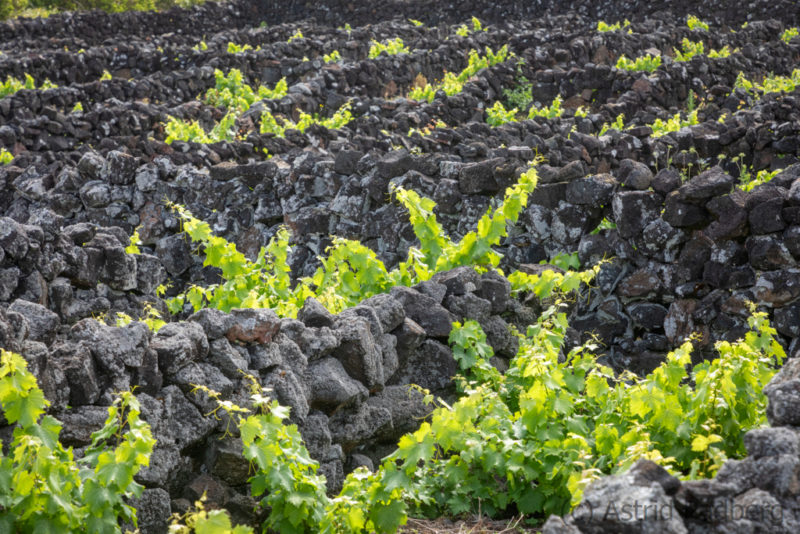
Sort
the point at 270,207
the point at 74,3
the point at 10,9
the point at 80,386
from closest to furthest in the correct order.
Answer: the point at 80,386
the point at 270,207
the point at 10,9
the point at 74,3

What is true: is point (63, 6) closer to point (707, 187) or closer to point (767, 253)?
point (707, 187)

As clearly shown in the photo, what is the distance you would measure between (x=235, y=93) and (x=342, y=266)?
10541 mm

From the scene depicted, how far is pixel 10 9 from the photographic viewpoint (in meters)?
26.7

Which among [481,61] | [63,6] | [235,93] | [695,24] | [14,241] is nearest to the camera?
[14,241]

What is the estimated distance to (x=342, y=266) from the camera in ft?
18.6

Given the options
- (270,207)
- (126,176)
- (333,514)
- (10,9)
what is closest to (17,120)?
(126,176)

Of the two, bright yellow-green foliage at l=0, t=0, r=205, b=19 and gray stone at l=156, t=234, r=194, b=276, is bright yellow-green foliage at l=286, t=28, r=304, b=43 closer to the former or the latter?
bright yellow-green foliage at l=0, t=0, r=205, b=19

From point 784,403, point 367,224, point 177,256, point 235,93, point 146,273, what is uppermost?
point 784,403

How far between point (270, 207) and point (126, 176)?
1.63 m

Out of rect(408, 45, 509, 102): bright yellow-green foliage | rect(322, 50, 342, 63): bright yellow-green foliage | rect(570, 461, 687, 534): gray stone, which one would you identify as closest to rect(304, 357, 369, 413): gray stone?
rect(570, 461, 687, 534): gray stone

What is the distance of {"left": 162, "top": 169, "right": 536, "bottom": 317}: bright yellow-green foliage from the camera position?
5.31m

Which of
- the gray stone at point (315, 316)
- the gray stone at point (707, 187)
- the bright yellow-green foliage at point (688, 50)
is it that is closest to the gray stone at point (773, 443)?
the gray stone at point (315, 316)

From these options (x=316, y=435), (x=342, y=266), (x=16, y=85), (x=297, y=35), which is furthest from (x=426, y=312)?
(x=297, y=35)

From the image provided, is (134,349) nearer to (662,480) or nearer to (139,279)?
(662,480)
